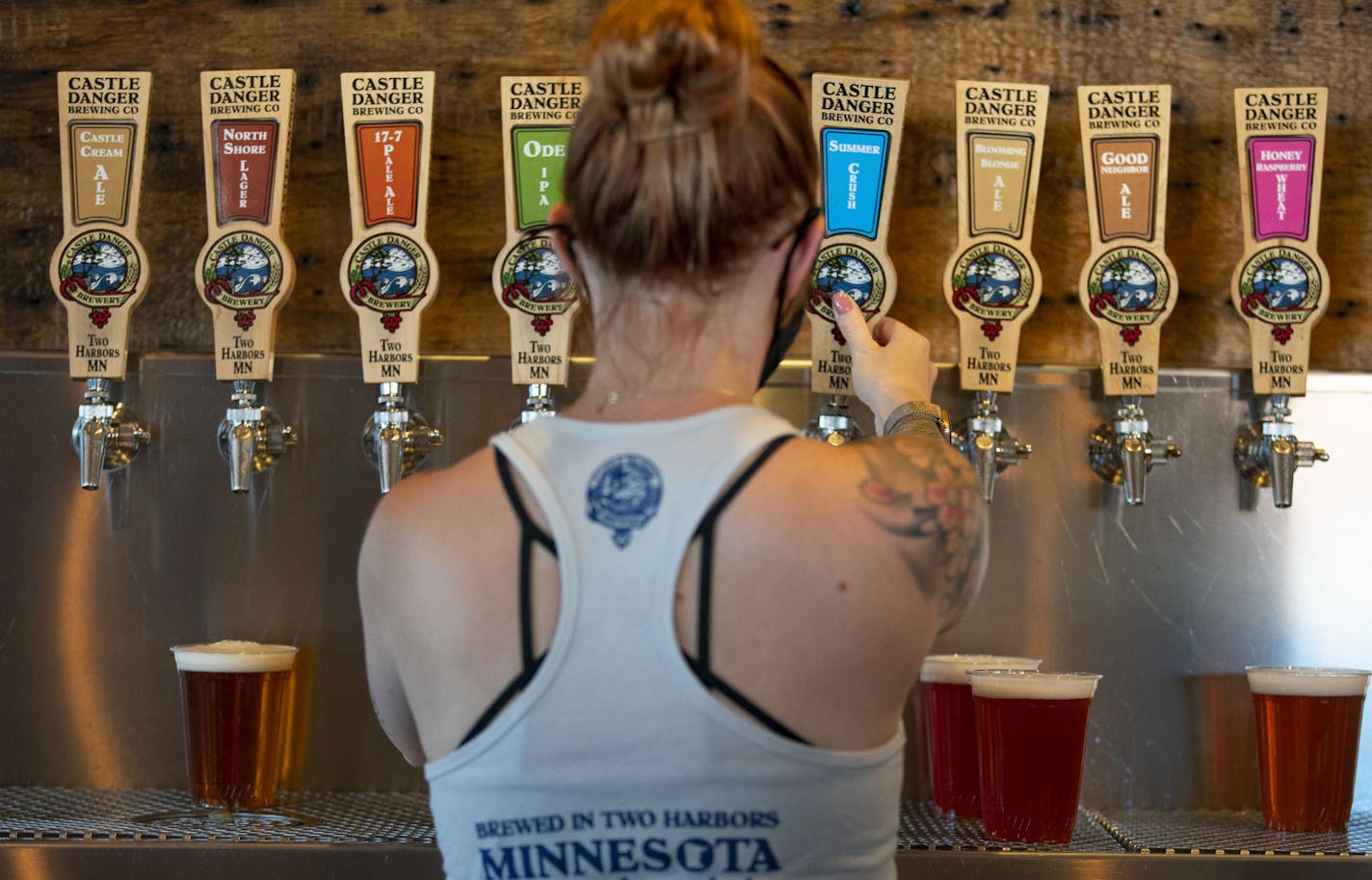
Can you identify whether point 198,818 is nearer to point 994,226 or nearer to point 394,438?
point 394,438

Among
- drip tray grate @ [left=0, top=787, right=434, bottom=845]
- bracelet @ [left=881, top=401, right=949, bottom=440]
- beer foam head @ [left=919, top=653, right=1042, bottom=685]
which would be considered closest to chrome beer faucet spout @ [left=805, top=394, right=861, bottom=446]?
beer foam head @ [left=919, top=653, right=1042, bottom=685]

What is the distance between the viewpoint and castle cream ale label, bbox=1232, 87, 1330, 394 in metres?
1.74

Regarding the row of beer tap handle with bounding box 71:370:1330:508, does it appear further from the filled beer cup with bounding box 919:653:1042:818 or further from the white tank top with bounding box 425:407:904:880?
the white tank top with bounding box 425:407:904:880

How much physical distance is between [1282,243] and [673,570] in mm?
1205

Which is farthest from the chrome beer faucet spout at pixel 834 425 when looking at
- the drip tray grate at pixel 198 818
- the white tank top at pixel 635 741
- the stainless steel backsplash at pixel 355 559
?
the white tank top at pixel 635 741

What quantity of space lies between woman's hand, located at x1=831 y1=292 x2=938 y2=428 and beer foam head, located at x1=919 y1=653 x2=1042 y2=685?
429 mm

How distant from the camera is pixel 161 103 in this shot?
1943 mm

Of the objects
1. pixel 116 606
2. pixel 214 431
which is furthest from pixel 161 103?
pixel 116 606

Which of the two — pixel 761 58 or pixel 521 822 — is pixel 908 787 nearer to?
pixel 521 822

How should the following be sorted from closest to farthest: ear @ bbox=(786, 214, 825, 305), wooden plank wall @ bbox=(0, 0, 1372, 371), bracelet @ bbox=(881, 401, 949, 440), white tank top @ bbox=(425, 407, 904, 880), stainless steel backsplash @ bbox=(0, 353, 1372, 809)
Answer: white tank top @ bbox=(425, 407, 904, 880) < ear @ bbox=(786, 214, 825, 305) < bracelet @ bbox=(881, 401, 949, 440) < stainless steel backsplash @ bbox=(0, 353, 1372, 809) < wooden plank wall @ bbox=(0, 0, 1372, 371)

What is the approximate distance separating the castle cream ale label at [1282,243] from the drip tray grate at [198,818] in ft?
3.78

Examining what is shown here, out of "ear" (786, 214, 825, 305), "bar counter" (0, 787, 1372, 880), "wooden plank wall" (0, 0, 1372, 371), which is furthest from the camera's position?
"wooden plank wall" (0, 0, 1372, 371)

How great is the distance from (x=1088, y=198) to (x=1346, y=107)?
0.49 meters

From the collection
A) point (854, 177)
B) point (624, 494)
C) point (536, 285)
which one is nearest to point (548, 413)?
point (536, 285)
